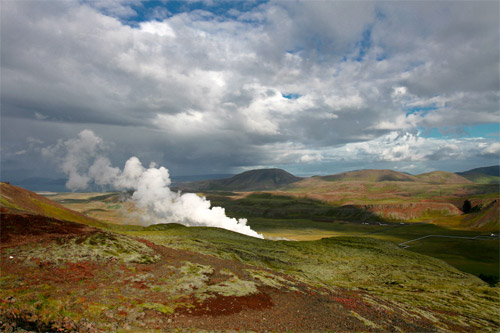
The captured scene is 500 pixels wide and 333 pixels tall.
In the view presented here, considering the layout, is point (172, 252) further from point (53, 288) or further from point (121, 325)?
point (121, 325)

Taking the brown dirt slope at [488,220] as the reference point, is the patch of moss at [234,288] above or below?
above

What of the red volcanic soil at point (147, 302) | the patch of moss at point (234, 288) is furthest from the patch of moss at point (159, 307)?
the patch of moss at point (234, 288)

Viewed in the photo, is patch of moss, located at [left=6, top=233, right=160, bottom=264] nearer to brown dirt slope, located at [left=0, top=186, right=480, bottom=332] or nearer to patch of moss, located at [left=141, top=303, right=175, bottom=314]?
brown dirt slope, located at [left=0, top=186, right=480, bottom=332]

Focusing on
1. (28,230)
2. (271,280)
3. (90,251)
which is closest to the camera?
(90,251)

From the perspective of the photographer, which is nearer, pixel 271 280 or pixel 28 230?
pixel 271 280

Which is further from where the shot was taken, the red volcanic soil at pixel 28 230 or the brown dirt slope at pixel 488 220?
the brown dirt slope at pixel 488 220

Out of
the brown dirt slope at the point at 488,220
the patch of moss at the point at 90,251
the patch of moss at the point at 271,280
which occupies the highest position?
the patch of moss at the point at 90,251

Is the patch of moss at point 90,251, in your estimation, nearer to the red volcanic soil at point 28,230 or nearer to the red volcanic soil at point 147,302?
the red volcanic soil at point 147,302

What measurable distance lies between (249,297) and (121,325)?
14.1 m

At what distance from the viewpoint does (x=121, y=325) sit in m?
19.8

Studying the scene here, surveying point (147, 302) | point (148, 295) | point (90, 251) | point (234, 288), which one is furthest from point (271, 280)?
point (90, 251)

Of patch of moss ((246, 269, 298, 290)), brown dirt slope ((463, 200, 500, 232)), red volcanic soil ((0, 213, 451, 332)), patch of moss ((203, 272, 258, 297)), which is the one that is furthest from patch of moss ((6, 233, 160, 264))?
brown dirt slope ((463, 200, 500, 232))

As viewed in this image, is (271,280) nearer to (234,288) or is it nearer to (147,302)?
(234,288)

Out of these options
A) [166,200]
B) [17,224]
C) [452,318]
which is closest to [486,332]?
[452,318]
